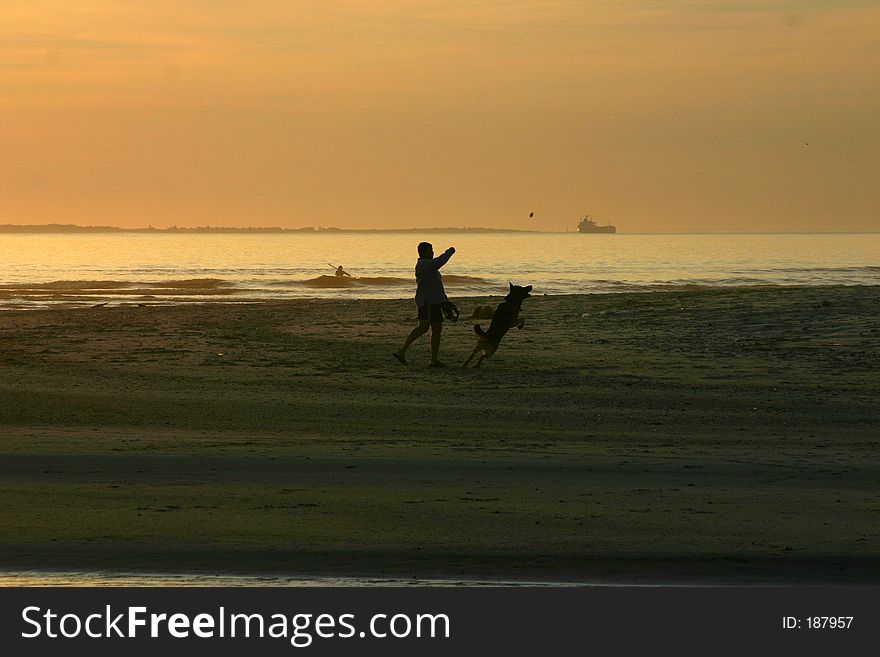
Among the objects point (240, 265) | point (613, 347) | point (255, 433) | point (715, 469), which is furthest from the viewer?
point (240, 265)

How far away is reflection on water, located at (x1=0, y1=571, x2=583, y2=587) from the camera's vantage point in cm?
589

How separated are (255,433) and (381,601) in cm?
504

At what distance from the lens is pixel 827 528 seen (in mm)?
6902

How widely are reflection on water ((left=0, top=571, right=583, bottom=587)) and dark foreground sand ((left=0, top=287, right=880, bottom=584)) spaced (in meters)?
0.13

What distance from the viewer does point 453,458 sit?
9.09 metres

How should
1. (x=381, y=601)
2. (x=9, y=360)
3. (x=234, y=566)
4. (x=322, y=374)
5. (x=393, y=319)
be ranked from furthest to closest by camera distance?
(x=393, y=319)
(x=9, y=360)
(x=322, y=374)
(x=234, y=566)
(x=381, y=601)

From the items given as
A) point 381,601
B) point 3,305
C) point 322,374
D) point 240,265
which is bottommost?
point 381,601

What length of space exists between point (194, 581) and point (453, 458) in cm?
338

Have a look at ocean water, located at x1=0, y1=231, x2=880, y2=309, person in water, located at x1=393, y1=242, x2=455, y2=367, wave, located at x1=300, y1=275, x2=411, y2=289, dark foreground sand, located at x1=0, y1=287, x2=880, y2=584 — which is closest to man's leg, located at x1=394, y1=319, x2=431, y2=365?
person in water, located at x1=393, y1=242, x2=455, y2=367

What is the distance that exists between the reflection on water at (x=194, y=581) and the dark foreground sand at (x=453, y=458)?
0.44 ft

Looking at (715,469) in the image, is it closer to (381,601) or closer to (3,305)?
(381,601)

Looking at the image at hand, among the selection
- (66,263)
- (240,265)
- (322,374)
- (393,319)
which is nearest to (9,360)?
(322,374)

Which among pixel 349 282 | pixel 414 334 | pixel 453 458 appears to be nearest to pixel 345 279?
pixel 349 282

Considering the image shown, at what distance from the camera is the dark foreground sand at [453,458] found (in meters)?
6.47
